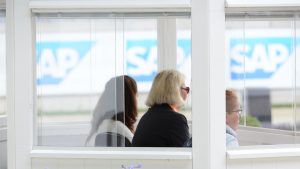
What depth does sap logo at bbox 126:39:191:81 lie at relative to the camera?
4.40 m

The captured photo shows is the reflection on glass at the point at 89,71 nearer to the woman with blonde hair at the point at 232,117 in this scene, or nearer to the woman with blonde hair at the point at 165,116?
the woman with blonde hair at the point at 165,116

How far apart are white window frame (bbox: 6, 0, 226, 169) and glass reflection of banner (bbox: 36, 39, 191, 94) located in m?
0.13

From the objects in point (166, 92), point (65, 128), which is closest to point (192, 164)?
point (166, 92)

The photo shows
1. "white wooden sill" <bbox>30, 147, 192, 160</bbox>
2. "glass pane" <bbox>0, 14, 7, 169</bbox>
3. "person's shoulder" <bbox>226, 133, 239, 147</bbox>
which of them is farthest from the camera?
"glass pane" <bbox>0, 14, 7, 169</bbox>

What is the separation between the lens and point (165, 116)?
14.3ft

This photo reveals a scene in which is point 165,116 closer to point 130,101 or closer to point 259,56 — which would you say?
point 130,101

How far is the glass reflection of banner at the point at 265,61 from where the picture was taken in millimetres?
4555

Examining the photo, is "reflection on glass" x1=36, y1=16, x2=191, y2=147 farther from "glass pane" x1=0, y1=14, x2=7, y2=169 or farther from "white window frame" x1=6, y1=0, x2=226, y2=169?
"glass pane" x1=0, y1=14, x2=7, y2=169

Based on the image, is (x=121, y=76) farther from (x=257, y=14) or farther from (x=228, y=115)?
(x=257, y=14)

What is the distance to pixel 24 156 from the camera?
4305mm

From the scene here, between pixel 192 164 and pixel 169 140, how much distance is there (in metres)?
0.25

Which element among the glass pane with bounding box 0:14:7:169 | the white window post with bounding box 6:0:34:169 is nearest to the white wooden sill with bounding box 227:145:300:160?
the white window post with bounding box 6:0:34:169

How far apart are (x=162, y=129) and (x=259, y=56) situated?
0.96 m

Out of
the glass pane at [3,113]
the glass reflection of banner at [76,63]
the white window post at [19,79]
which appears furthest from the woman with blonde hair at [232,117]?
the glass pane at [3,113]
